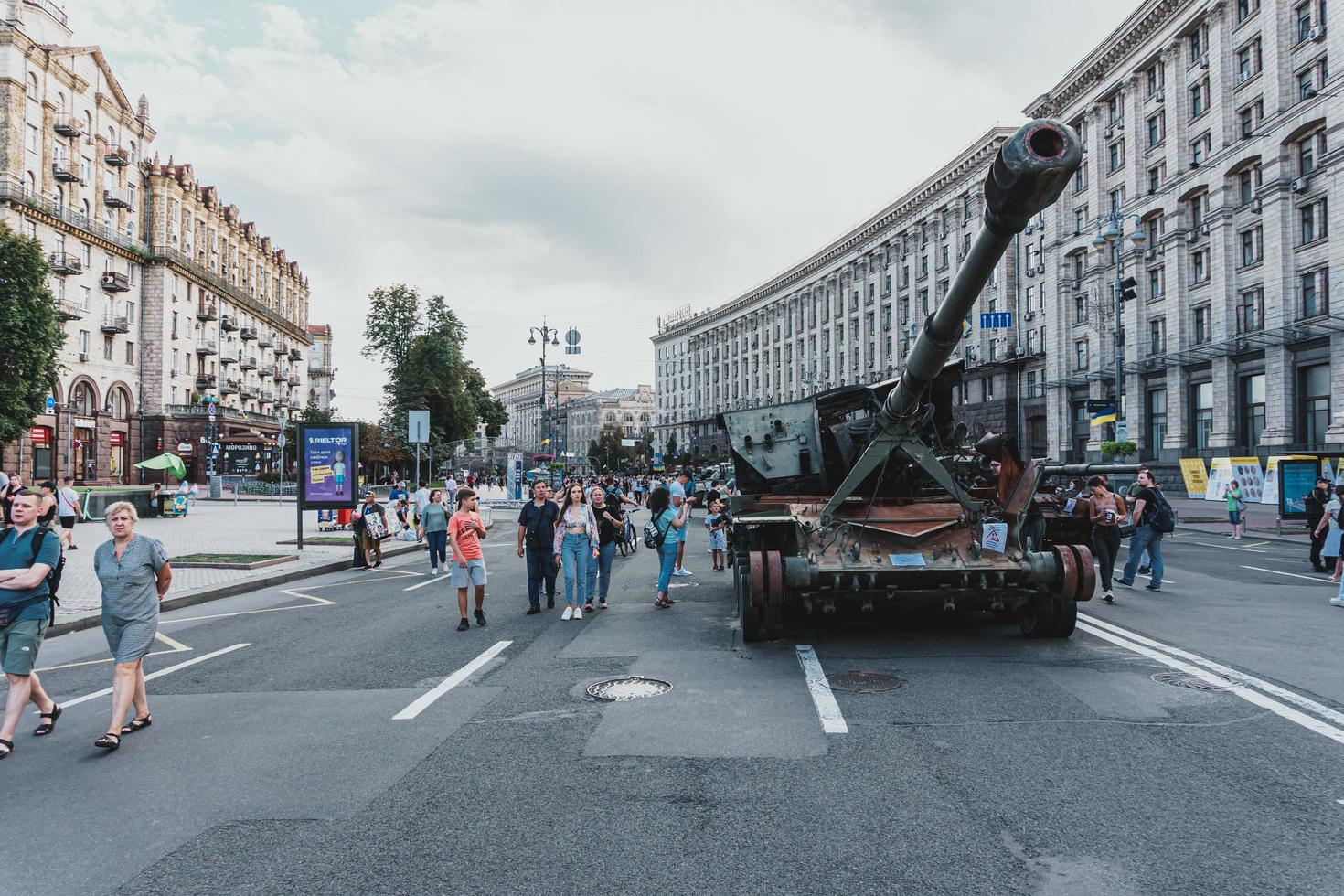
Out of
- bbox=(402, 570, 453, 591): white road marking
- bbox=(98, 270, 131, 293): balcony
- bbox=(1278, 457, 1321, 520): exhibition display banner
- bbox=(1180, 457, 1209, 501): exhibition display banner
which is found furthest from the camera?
bbox=(98, 270, 131, 293): balcony

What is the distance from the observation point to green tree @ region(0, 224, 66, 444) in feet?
116

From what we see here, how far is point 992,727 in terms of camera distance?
6.05 m

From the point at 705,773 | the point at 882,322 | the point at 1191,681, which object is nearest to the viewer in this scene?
the point at 705,773

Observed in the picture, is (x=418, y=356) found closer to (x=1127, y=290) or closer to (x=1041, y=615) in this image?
(x=1127, y=290)

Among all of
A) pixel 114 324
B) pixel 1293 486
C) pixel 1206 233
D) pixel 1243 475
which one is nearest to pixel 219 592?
pixel 1293 486

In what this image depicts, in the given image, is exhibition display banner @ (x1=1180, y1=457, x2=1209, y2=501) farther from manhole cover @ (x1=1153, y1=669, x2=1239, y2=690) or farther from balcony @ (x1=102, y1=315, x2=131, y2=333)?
balcony @ (x1=102, y1=315, x2=131, y2=333)

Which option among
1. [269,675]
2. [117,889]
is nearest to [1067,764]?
[117,889]

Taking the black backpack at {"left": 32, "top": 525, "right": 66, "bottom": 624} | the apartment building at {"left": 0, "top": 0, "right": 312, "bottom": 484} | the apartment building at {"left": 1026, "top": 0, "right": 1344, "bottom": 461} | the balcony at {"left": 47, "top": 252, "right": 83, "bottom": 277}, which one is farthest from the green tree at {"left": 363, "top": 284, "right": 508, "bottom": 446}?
the black backpack at {"left": 32, "top": 525, "right": 66, "bottom": 624}

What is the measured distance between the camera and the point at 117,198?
181 feet

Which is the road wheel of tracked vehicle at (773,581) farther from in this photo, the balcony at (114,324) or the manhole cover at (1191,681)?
the balcony at (114,324)

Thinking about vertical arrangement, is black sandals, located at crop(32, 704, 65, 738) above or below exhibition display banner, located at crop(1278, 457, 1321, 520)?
below

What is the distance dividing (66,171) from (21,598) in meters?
53.7

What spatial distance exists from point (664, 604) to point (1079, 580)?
547 cm

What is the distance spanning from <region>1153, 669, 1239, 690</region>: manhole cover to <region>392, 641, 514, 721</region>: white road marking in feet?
18.9
